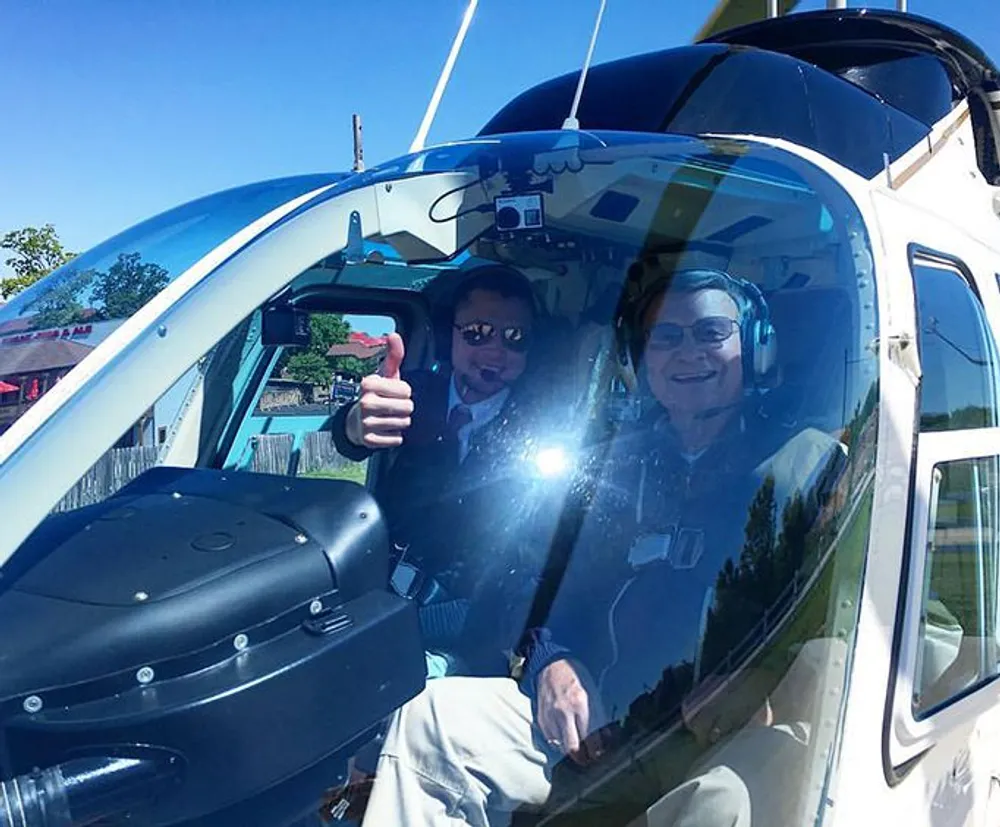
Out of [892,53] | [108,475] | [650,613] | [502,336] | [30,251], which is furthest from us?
[30,251]

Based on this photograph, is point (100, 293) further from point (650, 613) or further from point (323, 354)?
point (650, 613)

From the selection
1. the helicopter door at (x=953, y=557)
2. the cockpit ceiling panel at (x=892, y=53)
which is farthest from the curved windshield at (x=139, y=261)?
the cockpit ceiling panel at (x=892, y=53)

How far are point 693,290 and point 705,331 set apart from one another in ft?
0.38

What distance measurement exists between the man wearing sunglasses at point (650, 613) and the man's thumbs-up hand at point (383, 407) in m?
0.47

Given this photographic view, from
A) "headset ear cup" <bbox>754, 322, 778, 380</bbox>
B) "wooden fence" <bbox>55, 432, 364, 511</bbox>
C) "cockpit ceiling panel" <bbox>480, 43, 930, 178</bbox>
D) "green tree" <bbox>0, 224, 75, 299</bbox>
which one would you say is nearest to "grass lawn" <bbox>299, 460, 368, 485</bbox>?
"wooden fence" <bbox>55, 432, 364, 511</bbox>

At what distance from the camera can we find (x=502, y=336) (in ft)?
7.49

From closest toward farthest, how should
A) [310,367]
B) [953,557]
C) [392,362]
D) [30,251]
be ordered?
[953,557] < [392,362] < [310,367] < [30,251]

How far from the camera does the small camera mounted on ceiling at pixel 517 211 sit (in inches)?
82.5

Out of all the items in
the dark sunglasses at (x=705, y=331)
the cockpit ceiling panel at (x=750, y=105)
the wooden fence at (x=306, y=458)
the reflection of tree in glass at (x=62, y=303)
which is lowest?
the wooden fence at (x=306, y=458)

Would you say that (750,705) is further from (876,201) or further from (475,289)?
(475,289)

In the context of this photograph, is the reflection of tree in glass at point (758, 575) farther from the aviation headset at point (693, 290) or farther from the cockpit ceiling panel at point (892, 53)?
the cockpit ceiling panel at point (892, 53)

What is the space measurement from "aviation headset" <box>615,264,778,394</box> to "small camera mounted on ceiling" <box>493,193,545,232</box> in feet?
1.03

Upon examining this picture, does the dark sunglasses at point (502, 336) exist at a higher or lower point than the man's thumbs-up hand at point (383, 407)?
higher

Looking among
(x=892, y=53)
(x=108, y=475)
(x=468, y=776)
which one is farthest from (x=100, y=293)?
(x=892, y=53)
